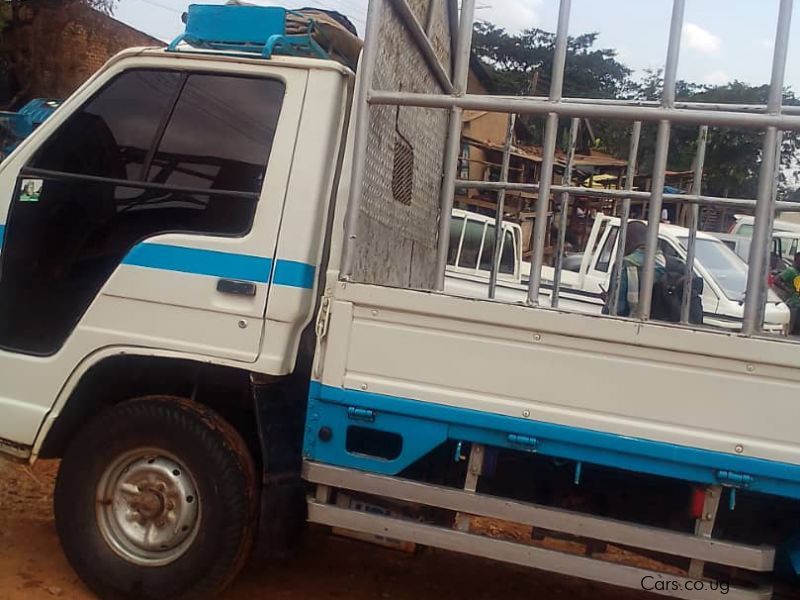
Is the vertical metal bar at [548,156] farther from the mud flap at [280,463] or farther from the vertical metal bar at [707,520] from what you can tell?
the mud flap at [280,463]

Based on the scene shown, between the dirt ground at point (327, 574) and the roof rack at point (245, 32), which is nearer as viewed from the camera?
→ the roof rack at point (245, 32)

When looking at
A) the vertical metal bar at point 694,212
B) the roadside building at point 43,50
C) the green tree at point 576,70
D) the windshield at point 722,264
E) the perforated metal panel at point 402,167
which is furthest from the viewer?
the roadside building at point 43,50

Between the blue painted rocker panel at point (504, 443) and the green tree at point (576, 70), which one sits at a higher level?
the green tree at point (576, 70)

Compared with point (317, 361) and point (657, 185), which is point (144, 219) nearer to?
point (317, 361)

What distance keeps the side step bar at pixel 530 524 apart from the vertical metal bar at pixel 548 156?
30.7 inches

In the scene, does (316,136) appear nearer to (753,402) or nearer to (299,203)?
(299,203)

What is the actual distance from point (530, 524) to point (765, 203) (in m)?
1.38

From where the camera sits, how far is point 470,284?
745 centimetres

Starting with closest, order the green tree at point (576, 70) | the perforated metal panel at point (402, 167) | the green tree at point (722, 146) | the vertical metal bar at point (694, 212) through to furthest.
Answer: the perforated metal panel at point (402, 167), the vertical metal bar at point (694, 212), the green tree at point (722, 146), the green tree at point (576, 70)

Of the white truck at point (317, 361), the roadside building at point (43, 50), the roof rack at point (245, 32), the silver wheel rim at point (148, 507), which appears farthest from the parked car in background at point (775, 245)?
the roadside building at point (43, 50)

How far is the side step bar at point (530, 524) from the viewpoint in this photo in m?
2.82

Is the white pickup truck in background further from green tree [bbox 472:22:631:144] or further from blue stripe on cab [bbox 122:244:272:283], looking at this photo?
blue stripe on cab [bbox 122:244:272:283]

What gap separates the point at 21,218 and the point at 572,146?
114 inches

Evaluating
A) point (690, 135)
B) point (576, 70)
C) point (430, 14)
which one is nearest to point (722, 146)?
point (690, 135)
